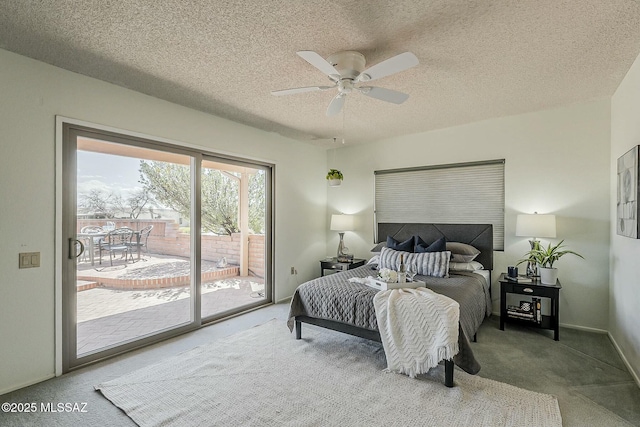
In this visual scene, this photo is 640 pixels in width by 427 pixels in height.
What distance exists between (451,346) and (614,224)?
2.45 m

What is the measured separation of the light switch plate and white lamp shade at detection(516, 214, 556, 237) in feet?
15.7

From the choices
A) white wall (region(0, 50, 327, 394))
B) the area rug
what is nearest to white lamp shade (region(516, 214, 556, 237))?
the area rug

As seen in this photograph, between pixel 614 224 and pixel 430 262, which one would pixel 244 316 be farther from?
pixel 614 224

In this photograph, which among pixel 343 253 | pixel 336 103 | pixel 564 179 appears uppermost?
pixel 336 103

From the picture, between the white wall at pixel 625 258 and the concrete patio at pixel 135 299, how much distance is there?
4.17 meters

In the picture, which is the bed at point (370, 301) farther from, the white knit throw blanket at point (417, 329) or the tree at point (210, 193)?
the tree at point (210, 193)

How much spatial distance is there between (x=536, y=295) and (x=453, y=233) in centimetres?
126

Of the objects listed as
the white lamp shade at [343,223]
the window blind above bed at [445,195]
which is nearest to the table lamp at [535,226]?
the window blind above bed at [445,195]

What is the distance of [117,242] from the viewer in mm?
3129

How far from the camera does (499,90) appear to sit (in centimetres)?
313

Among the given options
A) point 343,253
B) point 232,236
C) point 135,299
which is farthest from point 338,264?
point 135,299

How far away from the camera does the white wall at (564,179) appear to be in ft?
11.4

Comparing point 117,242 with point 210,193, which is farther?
point 210,193

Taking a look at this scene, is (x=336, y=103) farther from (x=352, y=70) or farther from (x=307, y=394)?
(x=307, y=394)
